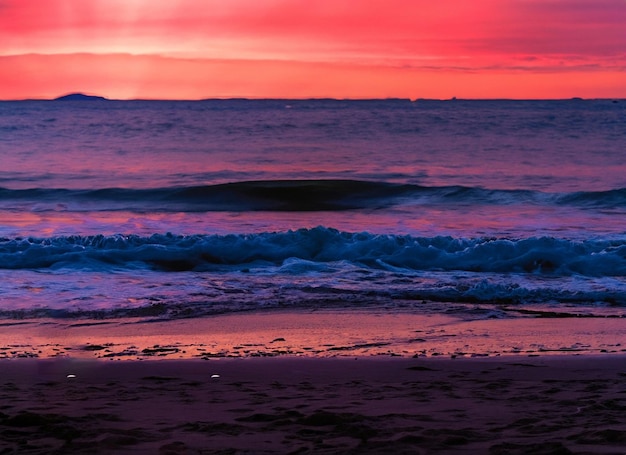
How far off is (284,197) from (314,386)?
18573mm

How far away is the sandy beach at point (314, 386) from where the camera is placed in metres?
4.75

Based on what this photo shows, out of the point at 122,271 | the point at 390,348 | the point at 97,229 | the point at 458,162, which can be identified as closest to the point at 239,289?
the point at 122,271

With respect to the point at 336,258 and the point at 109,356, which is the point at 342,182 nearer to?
the point at 336,258

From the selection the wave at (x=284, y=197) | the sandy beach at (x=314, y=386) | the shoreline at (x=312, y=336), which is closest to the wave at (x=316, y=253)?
the shoreline at (x=312, y=336)

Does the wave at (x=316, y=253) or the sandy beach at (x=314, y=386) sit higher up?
the wave at (x=316, y=253)

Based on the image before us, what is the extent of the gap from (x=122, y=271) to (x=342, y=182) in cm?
1491

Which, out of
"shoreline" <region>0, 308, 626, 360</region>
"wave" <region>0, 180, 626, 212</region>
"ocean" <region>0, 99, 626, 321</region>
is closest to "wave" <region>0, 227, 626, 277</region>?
"ocean" <region>0, 99, 626, 321</region>

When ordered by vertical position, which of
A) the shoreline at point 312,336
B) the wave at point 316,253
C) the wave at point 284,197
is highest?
the wave at point 284,197

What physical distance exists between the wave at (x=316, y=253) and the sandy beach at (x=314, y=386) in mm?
3980

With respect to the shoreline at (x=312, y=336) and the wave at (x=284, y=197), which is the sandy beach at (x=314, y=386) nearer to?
the shoreline at (x=312, y=336)

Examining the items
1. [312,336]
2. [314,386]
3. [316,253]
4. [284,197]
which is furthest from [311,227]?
[314,386]

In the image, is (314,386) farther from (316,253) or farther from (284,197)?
(284,197)

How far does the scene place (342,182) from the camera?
1045 inches

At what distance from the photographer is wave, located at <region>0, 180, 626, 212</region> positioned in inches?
873
